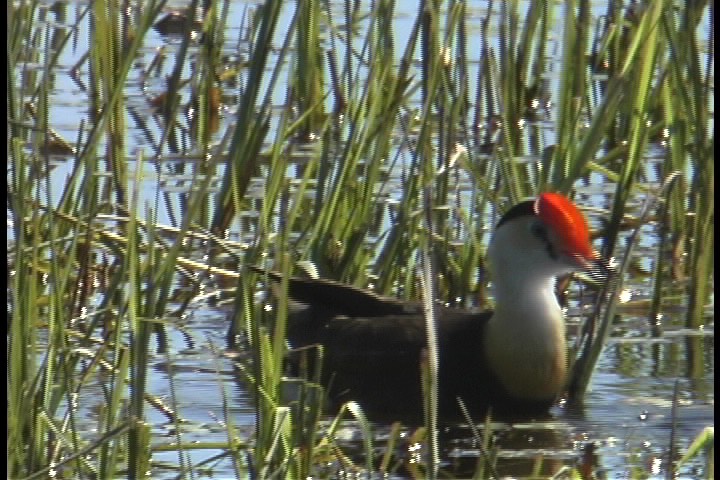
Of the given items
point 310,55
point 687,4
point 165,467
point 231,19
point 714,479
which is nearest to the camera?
point 714,479

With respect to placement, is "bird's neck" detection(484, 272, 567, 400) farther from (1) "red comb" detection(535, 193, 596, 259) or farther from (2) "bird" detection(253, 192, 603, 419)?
(1) "red comb" detection(535, 193, 596, 259)

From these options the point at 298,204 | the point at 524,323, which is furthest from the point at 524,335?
the point at 298,204

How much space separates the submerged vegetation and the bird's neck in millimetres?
111

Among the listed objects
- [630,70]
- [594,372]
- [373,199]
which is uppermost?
[630,70]

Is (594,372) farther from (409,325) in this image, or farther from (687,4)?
(687,4)

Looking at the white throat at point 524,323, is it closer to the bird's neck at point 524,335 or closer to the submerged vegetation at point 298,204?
the bird's neck at point 524,335

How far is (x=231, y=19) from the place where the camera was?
988 centimetres

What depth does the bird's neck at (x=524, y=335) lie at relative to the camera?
5645 millimetres

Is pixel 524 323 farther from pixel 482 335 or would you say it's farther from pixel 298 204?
pixel 298 204

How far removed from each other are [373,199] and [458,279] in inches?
13.9

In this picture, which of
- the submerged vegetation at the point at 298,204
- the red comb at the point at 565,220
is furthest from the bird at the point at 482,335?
the submerged vegetation at the point at 298,204

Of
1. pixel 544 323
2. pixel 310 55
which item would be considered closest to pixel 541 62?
pixel 310 55

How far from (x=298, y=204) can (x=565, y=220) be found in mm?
754

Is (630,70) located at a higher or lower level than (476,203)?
higher
